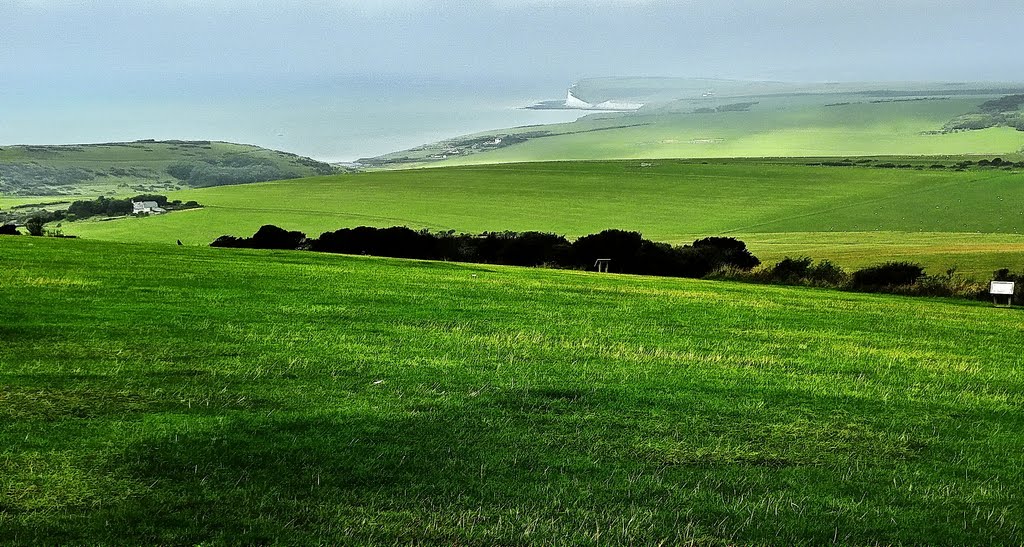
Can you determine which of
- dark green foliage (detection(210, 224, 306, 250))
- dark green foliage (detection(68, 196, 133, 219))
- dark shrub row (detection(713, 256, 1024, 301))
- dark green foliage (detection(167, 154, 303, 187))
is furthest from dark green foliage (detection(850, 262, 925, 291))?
dark green foliage (detection(167, 154, 303, 187))

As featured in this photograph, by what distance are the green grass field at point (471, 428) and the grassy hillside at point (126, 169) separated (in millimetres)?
135295

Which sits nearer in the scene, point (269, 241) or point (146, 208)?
point (269, 241)

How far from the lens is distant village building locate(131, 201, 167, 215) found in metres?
86.1

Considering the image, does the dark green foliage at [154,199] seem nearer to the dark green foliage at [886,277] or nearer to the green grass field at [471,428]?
the dark green foliage at [886,277]

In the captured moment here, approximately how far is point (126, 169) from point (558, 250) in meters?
153

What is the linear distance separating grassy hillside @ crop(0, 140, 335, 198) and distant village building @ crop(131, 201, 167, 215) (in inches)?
2010

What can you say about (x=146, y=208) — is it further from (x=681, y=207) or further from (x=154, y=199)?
(x=681, y=207)

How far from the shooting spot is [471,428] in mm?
8141

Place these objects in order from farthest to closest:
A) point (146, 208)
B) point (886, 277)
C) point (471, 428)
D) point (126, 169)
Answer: point (126, 169) < point (146, 208) < point (886, 277) < point (471, 428)

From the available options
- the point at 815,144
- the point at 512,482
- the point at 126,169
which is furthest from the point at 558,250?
the point at 126,169

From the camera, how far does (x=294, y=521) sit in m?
5.83

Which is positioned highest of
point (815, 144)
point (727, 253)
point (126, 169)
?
point (815, 144)

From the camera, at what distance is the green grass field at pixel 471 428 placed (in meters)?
6.05

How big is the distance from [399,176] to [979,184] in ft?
237
